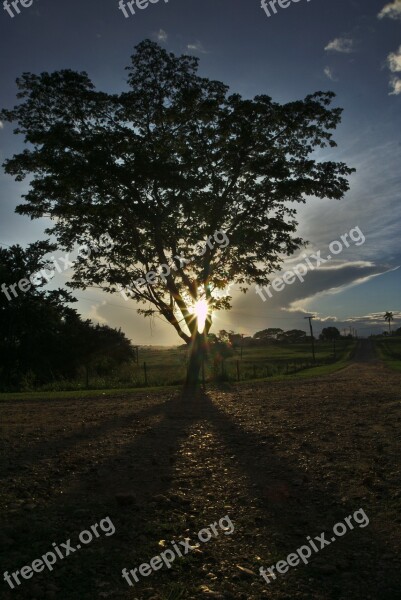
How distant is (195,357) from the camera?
25.2m

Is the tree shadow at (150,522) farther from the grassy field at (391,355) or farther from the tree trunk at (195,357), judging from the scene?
the grassy field at (391,355)

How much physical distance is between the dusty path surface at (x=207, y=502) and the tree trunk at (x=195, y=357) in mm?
14085

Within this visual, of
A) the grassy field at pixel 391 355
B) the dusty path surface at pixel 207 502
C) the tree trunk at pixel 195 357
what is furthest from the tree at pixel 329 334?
the dusty path surface at pixel 207 502

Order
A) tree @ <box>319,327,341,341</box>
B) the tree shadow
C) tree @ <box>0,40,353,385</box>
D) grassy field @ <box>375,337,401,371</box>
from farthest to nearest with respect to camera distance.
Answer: tree @ <box>319,327,341,341</box>
grassy field @ <box>375,337,401,371</box>
tree @ <box>0,40,353,385</box>
the tree shadow

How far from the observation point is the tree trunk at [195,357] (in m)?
24.8

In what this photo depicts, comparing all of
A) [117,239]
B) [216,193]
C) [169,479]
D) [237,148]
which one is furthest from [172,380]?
[169,479]

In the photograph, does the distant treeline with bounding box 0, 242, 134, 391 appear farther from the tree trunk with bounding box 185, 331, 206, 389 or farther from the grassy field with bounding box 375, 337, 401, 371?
the grassy field with bounding box 375, 337, 401, 371

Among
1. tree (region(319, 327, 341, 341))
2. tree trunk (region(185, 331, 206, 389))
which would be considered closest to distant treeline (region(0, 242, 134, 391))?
tree trunk (region(185, 331, 206, 389))

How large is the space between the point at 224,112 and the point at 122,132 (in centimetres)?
522

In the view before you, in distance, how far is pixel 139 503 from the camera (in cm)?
527

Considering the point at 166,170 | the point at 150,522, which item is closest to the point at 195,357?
the point at 166,170

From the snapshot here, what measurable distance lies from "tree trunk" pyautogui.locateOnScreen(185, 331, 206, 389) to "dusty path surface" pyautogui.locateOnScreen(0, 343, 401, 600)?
14.1 metres

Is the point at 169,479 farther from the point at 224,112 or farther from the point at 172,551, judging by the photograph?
the point at 224,112

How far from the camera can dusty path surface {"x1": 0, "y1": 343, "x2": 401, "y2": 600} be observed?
144 inches
